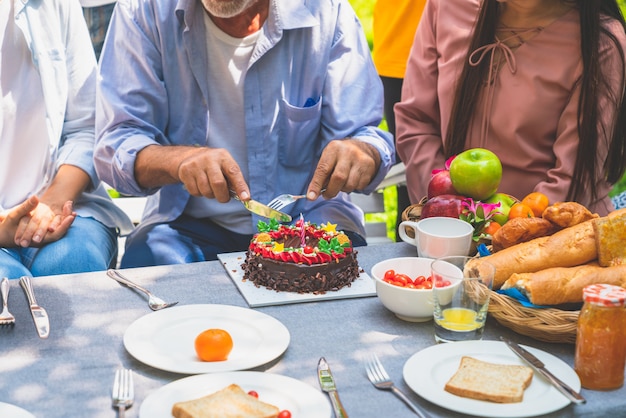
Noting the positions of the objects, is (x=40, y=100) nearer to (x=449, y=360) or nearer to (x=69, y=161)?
(x=69, y=161)

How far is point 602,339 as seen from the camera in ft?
4.82

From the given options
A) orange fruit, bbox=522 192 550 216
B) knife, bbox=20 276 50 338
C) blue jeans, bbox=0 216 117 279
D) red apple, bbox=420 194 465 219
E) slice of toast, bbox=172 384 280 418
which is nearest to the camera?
slice of toast, bbox=172 384 280 418

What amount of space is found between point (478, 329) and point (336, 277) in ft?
1.39

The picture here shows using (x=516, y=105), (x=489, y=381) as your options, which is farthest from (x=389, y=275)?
(x=516, y=105)

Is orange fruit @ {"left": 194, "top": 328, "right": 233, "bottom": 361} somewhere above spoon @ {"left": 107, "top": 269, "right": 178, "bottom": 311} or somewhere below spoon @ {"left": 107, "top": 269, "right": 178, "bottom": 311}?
above

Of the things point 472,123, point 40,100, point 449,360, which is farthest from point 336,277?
point 40,100

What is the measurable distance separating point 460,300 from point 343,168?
811 millimetres

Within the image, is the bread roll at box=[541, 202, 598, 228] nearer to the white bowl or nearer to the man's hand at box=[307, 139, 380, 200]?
the white bowl

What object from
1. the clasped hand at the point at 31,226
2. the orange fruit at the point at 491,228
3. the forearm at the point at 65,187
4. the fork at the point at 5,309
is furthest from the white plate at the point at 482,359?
the forearm at the point at 65,187

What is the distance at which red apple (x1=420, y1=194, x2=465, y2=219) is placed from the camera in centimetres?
214

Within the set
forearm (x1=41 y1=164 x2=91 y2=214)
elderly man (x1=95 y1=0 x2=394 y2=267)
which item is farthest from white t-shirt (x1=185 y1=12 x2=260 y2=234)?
forearm (x1=41 y1=164 x2=91 y2=214)

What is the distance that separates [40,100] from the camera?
8.89 ft

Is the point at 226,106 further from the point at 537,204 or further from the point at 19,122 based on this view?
the point at 537,204

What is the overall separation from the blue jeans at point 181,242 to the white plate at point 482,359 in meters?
1.07
